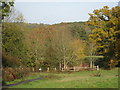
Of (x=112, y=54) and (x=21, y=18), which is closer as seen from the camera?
(x=21, y=18)

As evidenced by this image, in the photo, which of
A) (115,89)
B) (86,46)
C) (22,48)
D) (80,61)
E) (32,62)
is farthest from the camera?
(86,46)

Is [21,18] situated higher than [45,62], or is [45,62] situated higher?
[21,18]

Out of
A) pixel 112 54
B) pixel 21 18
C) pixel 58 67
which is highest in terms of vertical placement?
pixel 21 18

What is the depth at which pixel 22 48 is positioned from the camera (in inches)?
1096

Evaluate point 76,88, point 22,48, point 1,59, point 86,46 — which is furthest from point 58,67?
point 76,88

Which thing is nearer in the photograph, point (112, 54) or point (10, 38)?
point (10, 38)

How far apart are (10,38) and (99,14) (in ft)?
52.1

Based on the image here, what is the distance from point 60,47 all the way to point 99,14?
333 inches

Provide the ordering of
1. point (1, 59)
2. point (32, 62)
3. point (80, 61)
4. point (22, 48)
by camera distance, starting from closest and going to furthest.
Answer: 1. point (1, 59)
2. point (22, 48)
3. point (32, 62)
4. point (80, 61)

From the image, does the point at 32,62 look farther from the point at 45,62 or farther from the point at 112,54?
the point at 112,54

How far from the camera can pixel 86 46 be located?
132 feet

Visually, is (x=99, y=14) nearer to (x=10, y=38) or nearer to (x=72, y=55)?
(x=72, y=55)

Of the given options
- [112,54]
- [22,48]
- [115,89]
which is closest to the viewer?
[115,89]

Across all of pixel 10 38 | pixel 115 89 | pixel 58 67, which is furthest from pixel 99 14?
pixel 115 89
